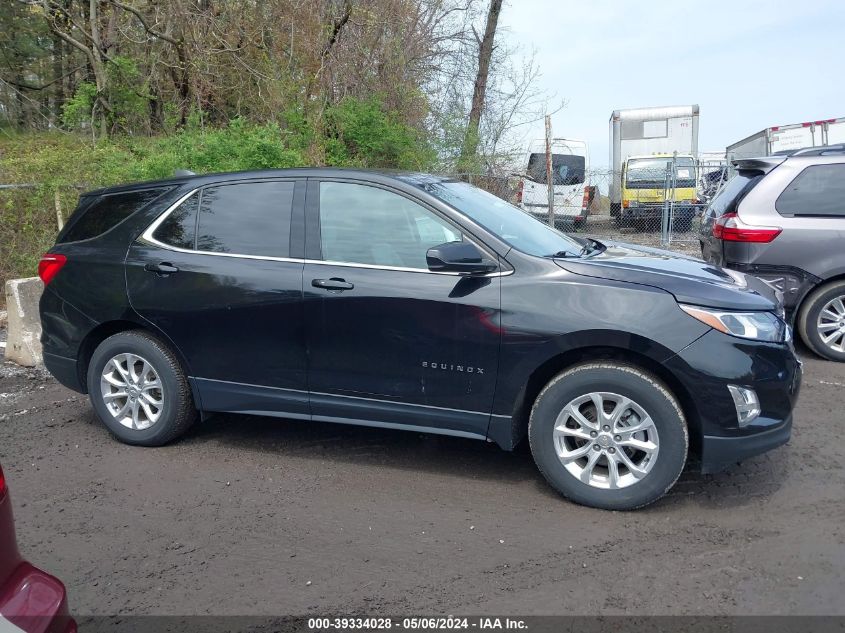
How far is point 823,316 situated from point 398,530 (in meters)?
5.08

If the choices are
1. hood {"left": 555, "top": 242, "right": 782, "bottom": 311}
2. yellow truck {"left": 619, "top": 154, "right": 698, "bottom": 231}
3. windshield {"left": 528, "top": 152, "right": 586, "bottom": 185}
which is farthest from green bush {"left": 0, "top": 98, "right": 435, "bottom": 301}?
yellow truck {"left": 619, "top": 154, "right": 698, "bottom": 231}

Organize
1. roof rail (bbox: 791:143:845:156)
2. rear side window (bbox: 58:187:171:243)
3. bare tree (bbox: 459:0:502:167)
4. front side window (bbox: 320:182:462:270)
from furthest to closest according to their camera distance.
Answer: bare tree (bbox: 459:0:502:167) → roof rail (bbox: 791:143:845:156) → rear side window (bbox: 58:187:171:243) → front side window (bbox: 320:182:462:270)

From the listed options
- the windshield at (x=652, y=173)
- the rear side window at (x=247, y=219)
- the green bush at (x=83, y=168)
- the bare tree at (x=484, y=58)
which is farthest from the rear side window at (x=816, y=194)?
the bare tree at (x=484, y=58)

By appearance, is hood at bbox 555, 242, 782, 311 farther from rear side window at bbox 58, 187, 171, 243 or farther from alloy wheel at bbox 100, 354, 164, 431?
rear side window at bbox 58, 187, 171, 243

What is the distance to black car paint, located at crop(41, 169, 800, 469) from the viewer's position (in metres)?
3.68

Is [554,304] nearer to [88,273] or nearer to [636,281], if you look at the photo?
[636,281]

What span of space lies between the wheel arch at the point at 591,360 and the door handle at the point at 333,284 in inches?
46.5

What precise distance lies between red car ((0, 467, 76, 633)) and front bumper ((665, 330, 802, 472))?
288 centimetres

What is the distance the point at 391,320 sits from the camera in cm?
406

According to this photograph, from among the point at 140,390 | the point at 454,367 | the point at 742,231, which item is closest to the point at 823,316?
the point at 742,231

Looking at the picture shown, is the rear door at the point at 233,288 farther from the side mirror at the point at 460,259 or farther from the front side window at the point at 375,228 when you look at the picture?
the side mirror at the point at 460,259

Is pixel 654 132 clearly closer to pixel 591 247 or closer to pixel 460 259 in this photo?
pixel 591 247

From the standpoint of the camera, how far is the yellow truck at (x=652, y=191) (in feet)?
52.4

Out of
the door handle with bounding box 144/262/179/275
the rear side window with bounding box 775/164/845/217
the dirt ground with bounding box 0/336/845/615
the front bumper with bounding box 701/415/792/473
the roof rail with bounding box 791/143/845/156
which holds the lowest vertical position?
the dirt ground with bounding box 0/336/845/615
